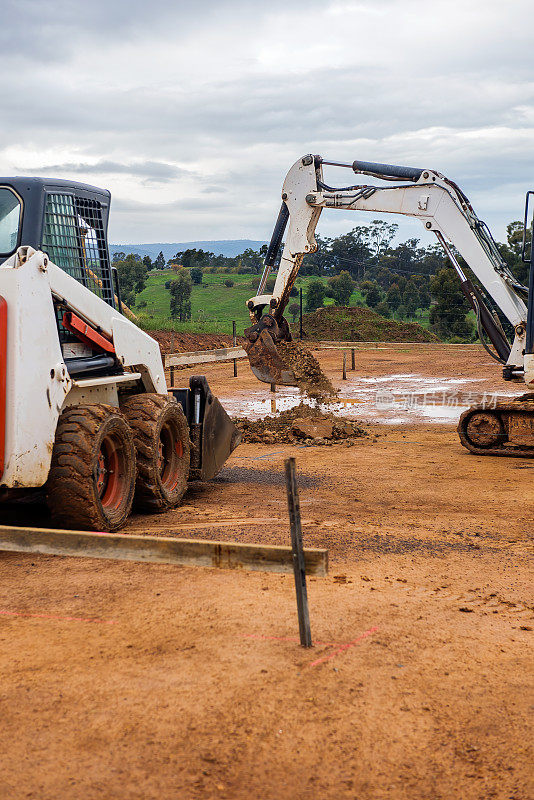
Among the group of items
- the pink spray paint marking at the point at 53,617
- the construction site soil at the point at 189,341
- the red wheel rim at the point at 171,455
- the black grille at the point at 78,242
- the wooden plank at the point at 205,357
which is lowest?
the pink spray paint marking at the point at 53,617

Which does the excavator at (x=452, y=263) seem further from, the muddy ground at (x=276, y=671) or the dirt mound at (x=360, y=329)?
the dirt mound at (x=360, y=329)

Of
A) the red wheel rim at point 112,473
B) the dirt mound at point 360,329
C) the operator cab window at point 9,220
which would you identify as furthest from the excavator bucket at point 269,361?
the dirt mound at point 360,329

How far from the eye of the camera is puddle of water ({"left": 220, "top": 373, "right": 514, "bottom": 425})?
18203 mm

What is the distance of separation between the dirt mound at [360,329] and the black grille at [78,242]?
3523cm

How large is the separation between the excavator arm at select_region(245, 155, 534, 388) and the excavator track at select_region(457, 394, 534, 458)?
1.62 ft

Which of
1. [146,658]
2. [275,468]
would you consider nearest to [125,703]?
[146,658]

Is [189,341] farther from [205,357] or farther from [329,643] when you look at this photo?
[329,643]

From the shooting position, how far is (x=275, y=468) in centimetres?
1163

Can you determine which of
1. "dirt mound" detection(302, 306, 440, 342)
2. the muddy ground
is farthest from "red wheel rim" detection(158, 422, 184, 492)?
"dirt mound" detection(302, 306, 440, 342)

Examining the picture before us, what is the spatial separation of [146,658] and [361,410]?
1471cm

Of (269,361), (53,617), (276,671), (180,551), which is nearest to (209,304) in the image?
(269,361)

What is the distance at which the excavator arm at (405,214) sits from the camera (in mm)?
13352

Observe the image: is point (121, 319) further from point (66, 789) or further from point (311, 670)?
point (66, 789)

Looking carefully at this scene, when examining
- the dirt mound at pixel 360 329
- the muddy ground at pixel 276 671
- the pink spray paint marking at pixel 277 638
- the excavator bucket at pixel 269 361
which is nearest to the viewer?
the muddy ground at pixel 276 671
